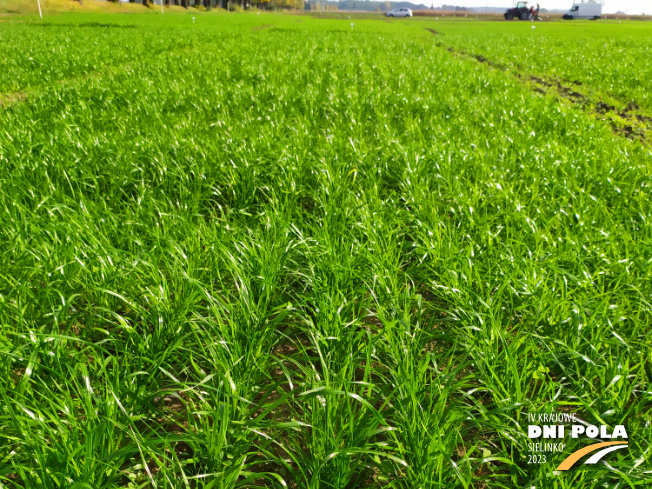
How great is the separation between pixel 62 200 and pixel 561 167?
194 inches

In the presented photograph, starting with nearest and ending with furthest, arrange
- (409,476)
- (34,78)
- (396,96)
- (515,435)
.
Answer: (409,476)
(515,435)
(396,96)
(34,78)

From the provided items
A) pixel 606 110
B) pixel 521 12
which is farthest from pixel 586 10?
pixel 606 110

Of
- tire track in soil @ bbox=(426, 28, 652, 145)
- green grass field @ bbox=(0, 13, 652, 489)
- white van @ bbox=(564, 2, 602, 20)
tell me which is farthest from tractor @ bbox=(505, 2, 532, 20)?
green grass field @ bbox=(0, 13, 652, 489)

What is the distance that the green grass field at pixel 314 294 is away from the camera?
1.61 m

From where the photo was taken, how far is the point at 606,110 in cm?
883

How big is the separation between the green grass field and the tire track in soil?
34cm

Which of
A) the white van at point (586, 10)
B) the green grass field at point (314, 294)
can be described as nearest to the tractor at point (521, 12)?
the white van at point (586, 10)

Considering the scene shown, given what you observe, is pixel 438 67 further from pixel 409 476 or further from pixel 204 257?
pixel 409 476

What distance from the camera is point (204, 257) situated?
2785 mm

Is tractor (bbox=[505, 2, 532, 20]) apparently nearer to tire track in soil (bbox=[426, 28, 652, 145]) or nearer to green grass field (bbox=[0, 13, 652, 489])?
tire track in soil (bbox=[426, 28, 652, 145])

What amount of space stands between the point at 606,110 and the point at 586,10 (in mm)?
77385

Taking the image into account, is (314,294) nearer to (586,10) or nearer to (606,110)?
(606,110)

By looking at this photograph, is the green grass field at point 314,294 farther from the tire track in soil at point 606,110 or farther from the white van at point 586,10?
the white van at point 586,10

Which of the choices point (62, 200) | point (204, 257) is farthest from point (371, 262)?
point (62, 200)
